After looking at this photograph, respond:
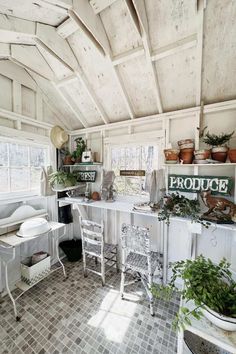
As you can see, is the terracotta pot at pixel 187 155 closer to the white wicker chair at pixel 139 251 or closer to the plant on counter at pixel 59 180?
the white wicker chair at pixel 139 251

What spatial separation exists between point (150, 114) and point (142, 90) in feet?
1.11

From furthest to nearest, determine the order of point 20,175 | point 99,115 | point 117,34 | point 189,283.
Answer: point 99,115 → point 20,175 → point 117,34 → point 189,283

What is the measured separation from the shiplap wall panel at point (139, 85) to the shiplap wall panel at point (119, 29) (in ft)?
0.49

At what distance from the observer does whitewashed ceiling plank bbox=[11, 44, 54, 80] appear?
171cm

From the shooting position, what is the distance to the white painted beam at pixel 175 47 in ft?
4.65

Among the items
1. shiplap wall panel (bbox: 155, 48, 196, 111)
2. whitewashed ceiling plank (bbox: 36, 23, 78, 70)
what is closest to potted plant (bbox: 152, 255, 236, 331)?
shiplap wall panel (bbox: 155, 48, 196, 111)

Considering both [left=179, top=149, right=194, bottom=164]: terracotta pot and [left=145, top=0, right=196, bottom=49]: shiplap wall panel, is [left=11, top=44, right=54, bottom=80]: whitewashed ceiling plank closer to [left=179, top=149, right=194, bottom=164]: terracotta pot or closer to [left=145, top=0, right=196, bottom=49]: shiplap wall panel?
[left=145, top=0, right=196, bottom=49]: shiplap wall panel

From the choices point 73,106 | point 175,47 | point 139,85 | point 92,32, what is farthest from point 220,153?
point 73,106

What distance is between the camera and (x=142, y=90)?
1.98 meters

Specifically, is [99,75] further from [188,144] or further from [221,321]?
[221,321]

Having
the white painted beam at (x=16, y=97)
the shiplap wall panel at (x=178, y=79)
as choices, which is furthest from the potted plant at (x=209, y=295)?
the white painted beam at (x=16, y=97)

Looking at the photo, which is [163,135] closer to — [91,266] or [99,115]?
[99,115]

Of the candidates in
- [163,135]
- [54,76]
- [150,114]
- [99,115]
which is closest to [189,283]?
[163,135]

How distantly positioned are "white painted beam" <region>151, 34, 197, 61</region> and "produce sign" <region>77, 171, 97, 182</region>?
69.7 inches
